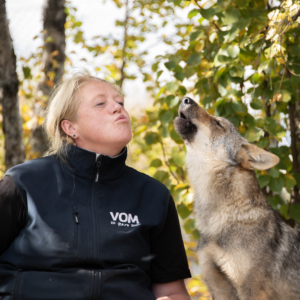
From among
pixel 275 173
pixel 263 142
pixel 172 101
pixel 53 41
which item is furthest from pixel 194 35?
pixel 53 41

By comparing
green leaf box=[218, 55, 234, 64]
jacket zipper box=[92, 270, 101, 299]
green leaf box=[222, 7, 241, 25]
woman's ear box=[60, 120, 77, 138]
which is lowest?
jacket zipper box=[92, 270, 101, 299]

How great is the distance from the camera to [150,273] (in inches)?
86.5

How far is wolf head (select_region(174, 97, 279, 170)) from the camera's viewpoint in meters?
2.88

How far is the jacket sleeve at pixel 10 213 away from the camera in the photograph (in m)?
1.79

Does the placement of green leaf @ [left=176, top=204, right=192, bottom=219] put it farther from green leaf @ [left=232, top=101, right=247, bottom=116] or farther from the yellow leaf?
the yellow leaf

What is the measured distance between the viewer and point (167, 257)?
2164 mm

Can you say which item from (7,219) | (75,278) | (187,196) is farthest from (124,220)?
(187,196)

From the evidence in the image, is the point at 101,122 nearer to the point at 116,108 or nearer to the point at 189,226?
the point at 116,108

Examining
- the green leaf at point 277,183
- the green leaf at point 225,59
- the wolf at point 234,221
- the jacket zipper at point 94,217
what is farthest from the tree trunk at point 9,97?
the green leaf at point 277,183

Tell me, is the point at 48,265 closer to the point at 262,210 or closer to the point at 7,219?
the point at 7,219

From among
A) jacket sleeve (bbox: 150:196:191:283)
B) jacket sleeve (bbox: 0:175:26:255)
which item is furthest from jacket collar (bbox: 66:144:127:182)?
jacket sleeve (bbox: 150:196:191:283)

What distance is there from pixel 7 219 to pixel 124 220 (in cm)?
65

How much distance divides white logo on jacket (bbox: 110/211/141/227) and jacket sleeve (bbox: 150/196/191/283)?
227mm

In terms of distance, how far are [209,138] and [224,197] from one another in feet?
1.95
